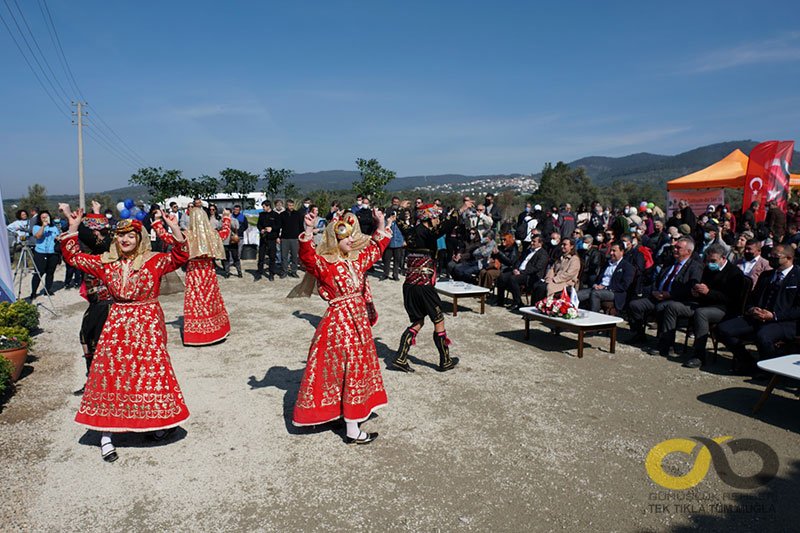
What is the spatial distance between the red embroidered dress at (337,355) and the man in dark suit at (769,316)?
16.1 feet

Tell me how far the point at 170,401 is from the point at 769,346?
21.7ft

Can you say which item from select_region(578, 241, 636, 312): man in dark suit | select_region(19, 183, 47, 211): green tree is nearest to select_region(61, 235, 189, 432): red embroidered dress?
select_region(578, 241, 636, 312): man in dark suit

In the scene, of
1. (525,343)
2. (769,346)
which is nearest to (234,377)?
(525,343)

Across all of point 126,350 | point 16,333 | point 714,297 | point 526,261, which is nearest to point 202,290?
point 16,333

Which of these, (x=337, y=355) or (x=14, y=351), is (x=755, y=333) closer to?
(x=337, y=355)

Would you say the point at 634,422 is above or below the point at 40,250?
below

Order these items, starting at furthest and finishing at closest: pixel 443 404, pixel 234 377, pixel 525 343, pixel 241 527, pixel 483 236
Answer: pixel 483 236 < pixel 525 343 < pixel 234 377 < pixel 443 404 < pixel 241 527

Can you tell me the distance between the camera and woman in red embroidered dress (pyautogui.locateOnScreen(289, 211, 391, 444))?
464 centimetres

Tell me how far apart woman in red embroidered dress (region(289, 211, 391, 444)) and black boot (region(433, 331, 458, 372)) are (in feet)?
6.74

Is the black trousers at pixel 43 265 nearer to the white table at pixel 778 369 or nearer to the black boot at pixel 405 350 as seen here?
the black boot at pixel 405 350

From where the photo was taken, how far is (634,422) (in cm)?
517

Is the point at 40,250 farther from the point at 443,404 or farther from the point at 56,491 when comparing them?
the point at 443,404

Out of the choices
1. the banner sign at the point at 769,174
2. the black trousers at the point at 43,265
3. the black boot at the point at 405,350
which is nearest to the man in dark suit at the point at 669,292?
the black boot at the point at 405,350

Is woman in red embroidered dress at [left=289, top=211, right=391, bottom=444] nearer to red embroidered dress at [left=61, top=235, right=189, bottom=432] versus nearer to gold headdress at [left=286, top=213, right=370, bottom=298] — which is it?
gold headdress at [left=286, top=213, right=370, bottom=298]
